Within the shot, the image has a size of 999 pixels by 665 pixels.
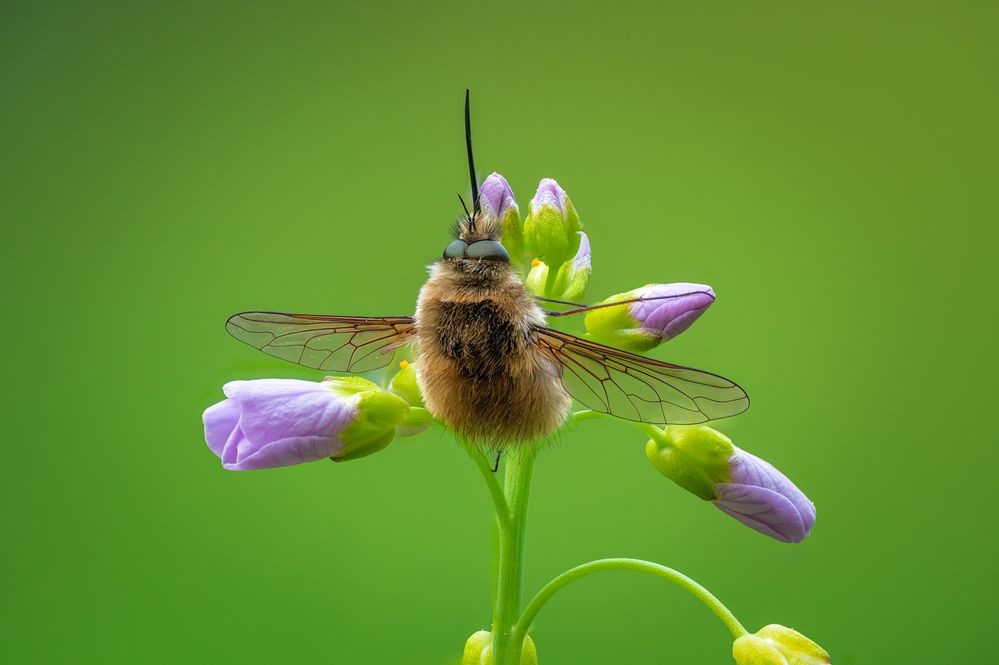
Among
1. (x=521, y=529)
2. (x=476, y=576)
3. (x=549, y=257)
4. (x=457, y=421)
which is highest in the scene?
(x=549, y=257)

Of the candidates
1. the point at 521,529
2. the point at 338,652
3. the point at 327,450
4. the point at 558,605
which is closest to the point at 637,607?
the point at 558,605

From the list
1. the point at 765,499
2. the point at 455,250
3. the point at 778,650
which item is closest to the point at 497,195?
the point at 455,250

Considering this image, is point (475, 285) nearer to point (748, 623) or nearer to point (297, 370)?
point (297, 370)

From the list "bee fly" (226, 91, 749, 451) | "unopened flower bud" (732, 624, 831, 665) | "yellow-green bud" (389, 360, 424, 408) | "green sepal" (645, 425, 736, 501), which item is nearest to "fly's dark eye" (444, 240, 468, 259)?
"bee fly" (226, 91, 749, 451)

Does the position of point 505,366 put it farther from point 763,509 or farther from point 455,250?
point 763,509

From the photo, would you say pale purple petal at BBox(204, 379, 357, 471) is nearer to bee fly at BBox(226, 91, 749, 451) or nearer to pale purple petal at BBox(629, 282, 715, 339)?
bee fly at BBox(226, 91, 749, 451)

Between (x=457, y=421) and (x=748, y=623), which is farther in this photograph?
(x=748, y=623)
